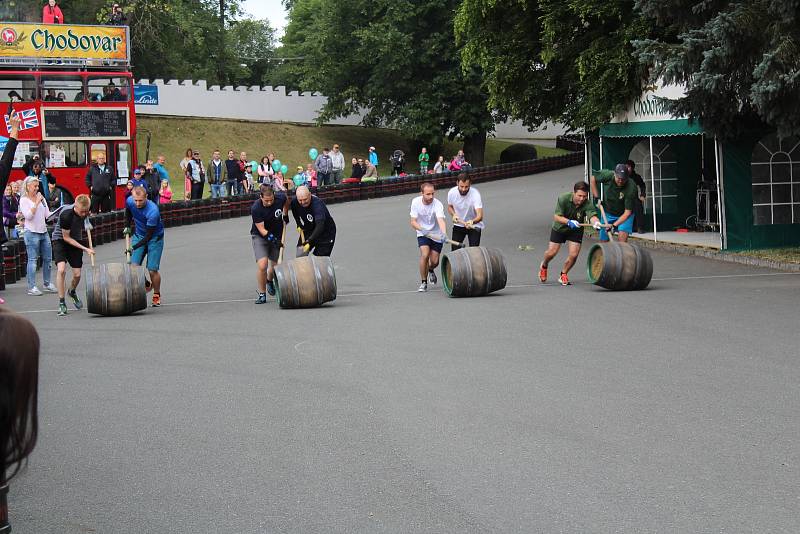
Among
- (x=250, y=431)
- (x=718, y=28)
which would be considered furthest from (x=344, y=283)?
(x=250, y=431)

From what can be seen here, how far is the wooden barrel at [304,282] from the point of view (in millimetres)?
15156

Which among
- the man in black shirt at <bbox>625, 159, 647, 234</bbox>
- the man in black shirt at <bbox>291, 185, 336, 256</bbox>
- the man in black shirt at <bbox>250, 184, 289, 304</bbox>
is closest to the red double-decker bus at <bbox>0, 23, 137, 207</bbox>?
the man in black shirt at <bbox>625, 159, 647, 234</bbox>

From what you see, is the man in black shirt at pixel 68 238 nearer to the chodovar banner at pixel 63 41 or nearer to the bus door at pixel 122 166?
the chodovar banner at pixel 63 41

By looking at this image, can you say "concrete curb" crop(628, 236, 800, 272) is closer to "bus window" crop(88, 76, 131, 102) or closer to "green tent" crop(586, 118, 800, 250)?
"green tent" crop(586, 118, 800, 250)

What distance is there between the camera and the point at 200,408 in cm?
902

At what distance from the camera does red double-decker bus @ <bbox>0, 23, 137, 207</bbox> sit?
28.7 metres

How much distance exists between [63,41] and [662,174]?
48.2ft

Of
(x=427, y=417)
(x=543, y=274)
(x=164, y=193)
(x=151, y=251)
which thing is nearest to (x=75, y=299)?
(x=151, y=251)

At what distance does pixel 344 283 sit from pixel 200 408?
9.77 metres

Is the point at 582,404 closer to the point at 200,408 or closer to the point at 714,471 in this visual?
the point at 714,471

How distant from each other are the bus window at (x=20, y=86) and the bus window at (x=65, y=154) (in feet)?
4.56

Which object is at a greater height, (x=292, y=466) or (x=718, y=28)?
(x=718, y=28)

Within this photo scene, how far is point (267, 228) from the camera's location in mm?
16078

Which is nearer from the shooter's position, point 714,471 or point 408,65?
point 714,471
